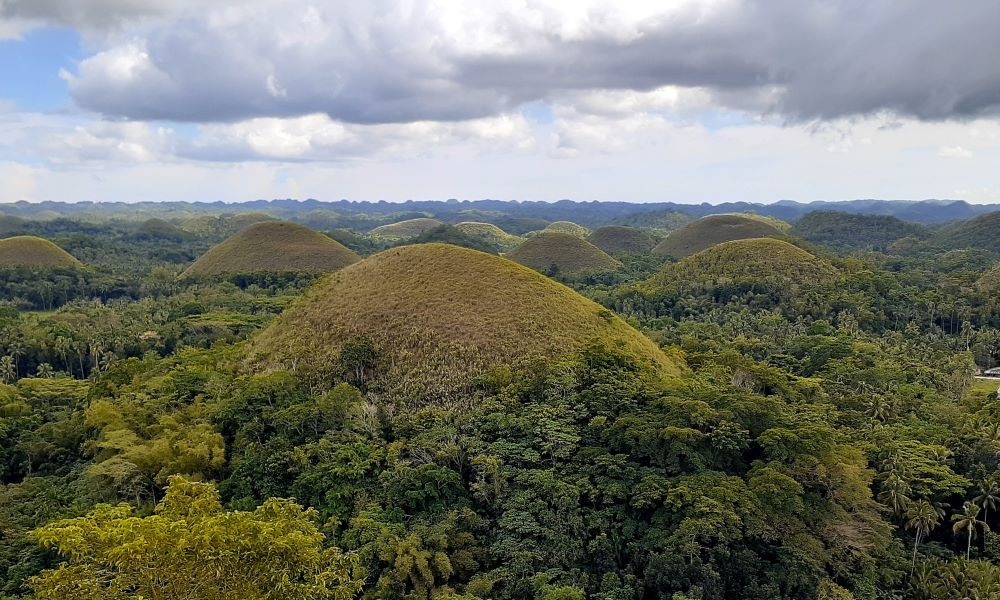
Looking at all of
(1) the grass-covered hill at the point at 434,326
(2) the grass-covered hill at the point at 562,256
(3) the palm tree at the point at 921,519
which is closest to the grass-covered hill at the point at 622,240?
(2) the grass-covered hill at the point at 562,256

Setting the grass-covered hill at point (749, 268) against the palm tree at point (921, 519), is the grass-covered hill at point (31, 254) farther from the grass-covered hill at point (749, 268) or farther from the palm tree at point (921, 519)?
the palm tree at point (921, 519)

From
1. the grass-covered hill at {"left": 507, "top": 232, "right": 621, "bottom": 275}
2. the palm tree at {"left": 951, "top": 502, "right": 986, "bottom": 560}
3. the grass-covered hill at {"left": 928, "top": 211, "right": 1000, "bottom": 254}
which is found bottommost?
the palm tree at {"left": 951, "top": 502, "right": 986, "bottom": 560}

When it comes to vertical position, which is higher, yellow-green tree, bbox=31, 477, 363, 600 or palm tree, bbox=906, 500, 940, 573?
yellow-green tree, bbox=31, 477, 363, 600

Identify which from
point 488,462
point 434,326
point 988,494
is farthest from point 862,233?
point 488,462

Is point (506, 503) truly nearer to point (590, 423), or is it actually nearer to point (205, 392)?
point (590, 423)

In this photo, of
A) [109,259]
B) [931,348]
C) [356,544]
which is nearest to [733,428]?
[356,544]

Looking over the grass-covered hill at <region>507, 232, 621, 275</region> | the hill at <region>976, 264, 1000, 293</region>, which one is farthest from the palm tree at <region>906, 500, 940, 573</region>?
the grass-covered hill at <region>507, 232, 621, 275</region>

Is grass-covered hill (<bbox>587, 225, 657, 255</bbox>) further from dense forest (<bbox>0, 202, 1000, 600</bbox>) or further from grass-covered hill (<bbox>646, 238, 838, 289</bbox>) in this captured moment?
dense forest (<bbox>0, 202, 1000, 600</bbox>)

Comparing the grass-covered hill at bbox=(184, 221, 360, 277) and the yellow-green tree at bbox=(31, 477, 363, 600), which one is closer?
the yellow-green tree at bbox=(31, 477, 363, 600)
